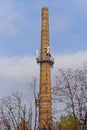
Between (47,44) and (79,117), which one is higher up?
(47,44)

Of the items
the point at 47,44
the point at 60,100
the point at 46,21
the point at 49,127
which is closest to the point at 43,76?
the point at 47,44

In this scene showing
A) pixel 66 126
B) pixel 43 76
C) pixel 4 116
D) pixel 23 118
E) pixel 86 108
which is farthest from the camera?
pixel 43 76

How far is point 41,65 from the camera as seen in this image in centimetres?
→ 3947

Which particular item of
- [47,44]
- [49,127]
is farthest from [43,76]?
[49,127]

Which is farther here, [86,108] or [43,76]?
[43,76]

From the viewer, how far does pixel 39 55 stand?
131ft

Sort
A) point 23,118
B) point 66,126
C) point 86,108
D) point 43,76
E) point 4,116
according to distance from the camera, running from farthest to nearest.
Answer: point 43,76 → point 66,126 → point 4,116 → point 23,118 → point 86,108

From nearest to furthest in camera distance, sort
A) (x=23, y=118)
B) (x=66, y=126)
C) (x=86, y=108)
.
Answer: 1. (x=86, y=108)
2. (x=23, y=118)
3. (x=66, y=126)

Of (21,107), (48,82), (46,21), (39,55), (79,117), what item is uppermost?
(46,21)

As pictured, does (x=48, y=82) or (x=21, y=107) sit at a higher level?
(x=48, y=82)

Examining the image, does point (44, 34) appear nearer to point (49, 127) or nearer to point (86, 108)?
point (49, 127)

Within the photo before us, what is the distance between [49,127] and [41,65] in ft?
48.4

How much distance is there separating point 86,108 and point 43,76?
17.8 metres

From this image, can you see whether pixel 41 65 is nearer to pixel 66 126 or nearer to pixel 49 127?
pixel 66 126
